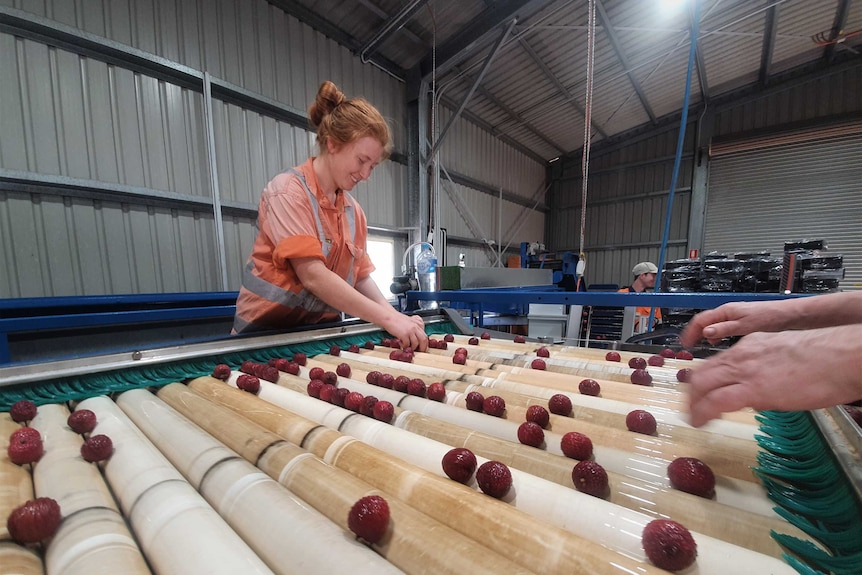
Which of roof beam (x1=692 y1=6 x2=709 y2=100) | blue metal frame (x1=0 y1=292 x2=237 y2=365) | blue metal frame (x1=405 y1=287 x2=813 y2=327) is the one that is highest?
roof beam (x1=692 y1=6 x2=709 y2=100)

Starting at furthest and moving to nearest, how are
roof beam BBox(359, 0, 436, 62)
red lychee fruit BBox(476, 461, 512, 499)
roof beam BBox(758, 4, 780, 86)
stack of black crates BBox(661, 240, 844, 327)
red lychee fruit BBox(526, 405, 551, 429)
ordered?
roof beam BBox(758, 4, 780, 86) < roof beam BBox(359, 0, 436, 62) < stack of black crates BBox(661, 240, 844, 327) < red lychee fruit BBox(526, 405, 551, 429) < red lychee fruit BBox(476, 461, 512, 499)

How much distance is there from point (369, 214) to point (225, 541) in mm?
5451

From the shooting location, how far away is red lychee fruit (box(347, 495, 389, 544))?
47 centimetres

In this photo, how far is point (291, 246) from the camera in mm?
1395

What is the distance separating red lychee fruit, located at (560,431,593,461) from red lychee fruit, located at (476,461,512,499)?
0.16m

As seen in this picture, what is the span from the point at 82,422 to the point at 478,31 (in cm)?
584

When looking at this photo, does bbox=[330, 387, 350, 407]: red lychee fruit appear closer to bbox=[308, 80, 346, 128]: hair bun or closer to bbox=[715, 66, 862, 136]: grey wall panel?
bbox=[308, 80, 346, 128]: hair bun

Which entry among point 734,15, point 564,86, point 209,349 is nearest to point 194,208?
point 209,349

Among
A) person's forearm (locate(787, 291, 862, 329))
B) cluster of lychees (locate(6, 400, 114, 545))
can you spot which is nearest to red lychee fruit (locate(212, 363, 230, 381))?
cluster of lychees (locate(6, 400, 114, 545))

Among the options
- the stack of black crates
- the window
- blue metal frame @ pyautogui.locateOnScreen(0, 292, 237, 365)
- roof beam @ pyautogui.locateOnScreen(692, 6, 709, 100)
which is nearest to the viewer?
blue metal frame @ pyautogui.locateOnScreen(0, 292, 237, 365)

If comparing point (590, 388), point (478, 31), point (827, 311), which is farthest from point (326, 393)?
point (478, 31)

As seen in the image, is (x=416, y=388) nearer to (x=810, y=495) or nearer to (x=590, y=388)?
(x=590, y=388)

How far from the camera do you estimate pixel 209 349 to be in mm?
1288

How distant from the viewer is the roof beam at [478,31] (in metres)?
4.46
